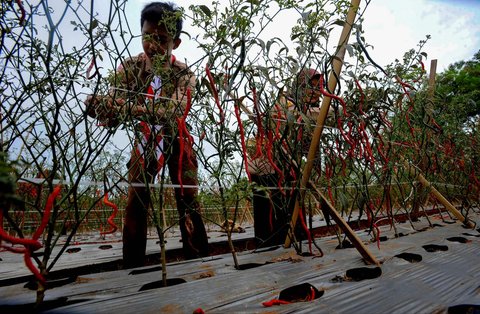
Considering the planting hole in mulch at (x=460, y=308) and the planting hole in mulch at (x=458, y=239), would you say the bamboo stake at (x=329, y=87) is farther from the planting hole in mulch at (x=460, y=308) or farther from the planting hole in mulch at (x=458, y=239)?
the planting hole in mulch at (x=458, y=239)

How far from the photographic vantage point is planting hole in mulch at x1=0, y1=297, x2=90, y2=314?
3.33ft

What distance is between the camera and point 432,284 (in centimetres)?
128

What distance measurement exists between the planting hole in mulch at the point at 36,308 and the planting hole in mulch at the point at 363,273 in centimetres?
105

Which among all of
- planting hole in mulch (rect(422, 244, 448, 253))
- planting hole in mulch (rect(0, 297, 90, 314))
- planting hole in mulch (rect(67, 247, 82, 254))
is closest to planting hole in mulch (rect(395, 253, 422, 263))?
planting hole in mulch (rect(422, 244, 448, 253))

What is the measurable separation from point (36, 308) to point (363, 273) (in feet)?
4.10

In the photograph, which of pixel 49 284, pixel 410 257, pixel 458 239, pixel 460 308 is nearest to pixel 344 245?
pixel 410 257

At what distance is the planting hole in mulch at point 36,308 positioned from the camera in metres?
1.02

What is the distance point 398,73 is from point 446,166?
2225 mm

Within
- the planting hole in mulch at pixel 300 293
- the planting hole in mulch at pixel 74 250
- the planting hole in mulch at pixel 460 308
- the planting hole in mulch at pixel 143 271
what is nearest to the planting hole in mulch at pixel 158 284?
the planting hole in mulch at pixel 143 271

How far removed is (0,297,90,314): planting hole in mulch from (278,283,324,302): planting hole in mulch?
2.22 ft

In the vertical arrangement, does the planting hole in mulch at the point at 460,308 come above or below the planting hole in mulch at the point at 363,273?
below

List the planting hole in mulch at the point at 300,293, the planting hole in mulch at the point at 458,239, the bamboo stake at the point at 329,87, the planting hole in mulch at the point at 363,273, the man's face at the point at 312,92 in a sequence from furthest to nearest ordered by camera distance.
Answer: the planting hole in mulch at the point at 458,239
the man's face at the point at 312,92
the bamboo stake at the point at 329,87
the planting hole in mulch at the point at 363,273
the planting hole in mulch at the point at 300,293

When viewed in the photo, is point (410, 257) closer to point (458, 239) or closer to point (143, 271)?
point (458, 239)

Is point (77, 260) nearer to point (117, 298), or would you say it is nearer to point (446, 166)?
point (117, 298)
